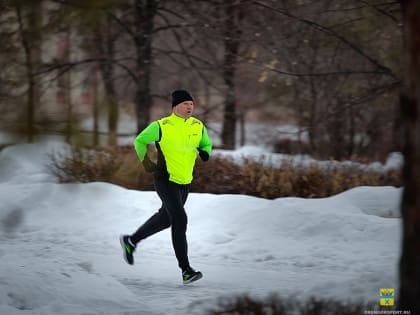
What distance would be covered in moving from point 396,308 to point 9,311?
8.67ft

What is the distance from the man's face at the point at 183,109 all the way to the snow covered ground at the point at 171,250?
1.01 meters

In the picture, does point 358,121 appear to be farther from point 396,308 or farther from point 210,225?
point 396,308

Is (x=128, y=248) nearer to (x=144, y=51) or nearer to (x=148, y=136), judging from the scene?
(x=148, y=136)

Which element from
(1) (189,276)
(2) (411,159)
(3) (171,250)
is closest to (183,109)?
(1) (189,276)

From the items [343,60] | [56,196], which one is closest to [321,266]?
[56,196]

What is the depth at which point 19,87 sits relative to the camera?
4508 millimetres

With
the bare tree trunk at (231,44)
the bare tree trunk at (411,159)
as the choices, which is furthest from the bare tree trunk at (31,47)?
the bare tree trunk at (231,44)

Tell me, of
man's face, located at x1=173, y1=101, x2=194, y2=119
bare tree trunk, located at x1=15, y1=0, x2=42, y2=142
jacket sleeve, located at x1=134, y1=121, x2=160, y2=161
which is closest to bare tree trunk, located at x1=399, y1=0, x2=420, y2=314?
bare tree trunk, located at x1=15, y1=0, x2=42, y2=142

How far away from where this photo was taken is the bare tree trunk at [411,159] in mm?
3682

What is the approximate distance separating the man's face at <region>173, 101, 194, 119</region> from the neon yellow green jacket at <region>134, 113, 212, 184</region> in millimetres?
45

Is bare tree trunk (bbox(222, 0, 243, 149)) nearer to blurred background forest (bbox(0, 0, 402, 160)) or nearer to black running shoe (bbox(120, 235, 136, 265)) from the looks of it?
blurred background forest (bbox(0, 0, 402, 160))

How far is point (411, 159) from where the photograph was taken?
3.72m

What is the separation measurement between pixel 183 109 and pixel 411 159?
269cm

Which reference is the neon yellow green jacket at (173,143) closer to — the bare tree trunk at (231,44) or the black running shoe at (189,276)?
the black running shoe at (189,276)
